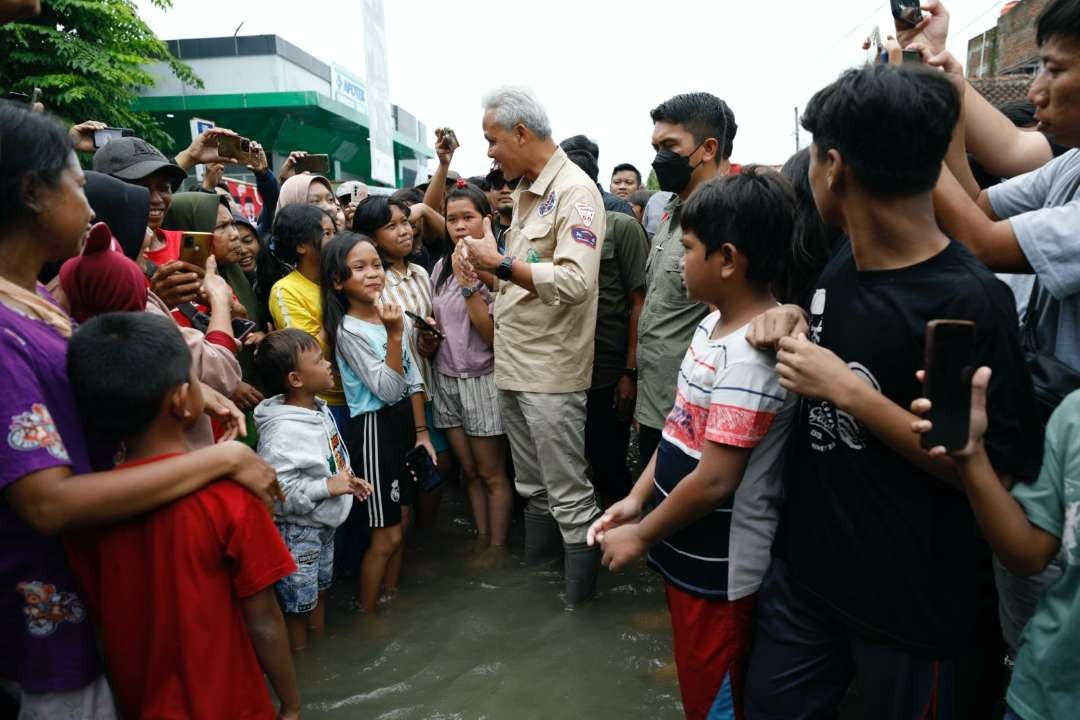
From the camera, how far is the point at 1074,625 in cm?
128

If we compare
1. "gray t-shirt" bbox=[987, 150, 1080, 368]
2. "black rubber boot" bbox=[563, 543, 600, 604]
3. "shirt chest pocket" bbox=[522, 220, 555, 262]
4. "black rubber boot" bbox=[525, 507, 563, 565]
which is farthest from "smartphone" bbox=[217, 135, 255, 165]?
"gray t-shirt" bbox=[987, 150, 1080, 368]

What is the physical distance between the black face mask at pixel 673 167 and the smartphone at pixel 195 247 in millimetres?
1956

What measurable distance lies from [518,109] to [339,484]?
1.91m

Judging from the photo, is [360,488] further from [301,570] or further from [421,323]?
[421,323]

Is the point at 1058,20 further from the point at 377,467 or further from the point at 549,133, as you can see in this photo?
the point at 377,467

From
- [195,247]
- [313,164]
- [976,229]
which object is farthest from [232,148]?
[976,229]

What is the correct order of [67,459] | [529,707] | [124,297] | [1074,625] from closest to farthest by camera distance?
[1074,625], [67,459], [124,297], [529,707]

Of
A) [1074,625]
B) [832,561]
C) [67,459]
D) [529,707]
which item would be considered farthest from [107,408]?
[1074,625]

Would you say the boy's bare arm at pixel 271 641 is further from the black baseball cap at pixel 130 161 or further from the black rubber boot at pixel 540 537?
the black baseball cap at pixel 130 161

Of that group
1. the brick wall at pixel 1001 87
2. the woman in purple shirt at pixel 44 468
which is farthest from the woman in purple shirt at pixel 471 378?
the brick wall at pixel 1001 87

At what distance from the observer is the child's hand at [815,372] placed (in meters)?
1.44

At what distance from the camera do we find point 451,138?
4703 mm

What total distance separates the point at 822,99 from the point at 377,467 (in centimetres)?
255

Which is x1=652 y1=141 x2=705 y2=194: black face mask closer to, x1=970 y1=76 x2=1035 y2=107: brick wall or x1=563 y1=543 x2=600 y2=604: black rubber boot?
x1=563 y1=543 x2=600 y2=604: black rubber boot
